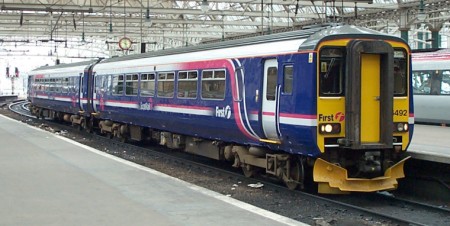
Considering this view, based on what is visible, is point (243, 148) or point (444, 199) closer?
point (444, 199)

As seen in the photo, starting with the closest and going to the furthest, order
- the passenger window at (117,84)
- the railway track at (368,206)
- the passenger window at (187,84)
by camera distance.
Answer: the railway track at (368,206), the passenger window at (187,84), the passenger window at (117,84)

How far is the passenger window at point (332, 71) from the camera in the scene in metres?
9.62

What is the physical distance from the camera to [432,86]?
750 inches

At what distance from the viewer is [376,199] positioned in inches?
414

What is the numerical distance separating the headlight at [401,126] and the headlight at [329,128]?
1.20m

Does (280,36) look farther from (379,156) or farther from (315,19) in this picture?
(315,19)

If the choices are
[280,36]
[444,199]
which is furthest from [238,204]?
[444,199]

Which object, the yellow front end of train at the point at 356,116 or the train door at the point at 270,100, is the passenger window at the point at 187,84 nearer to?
the train door at the point at 270,100

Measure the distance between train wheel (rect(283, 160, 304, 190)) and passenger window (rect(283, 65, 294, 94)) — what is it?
139 centimetres

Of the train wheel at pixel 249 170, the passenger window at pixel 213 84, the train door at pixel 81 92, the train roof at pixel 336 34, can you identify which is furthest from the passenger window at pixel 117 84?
the train roof at pixel 336 34

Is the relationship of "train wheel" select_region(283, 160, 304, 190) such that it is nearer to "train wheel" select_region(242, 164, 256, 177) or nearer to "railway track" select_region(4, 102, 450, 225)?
"railway track" select_region(4, 102, 450, 225)

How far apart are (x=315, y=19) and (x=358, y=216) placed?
1108 inches

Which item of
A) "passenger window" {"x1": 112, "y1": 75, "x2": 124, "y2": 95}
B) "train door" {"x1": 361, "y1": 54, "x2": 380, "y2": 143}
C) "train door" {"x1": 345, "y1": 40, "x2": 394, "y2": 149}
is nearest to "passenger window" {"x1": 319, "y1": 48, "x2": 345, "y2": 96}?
"train door" {"x1": 345, "y1": 40, "x2": 394, "y2": 149}

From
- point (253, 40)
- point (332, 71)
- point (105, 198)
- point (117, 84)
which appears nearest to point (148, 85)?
point (117, 84)
